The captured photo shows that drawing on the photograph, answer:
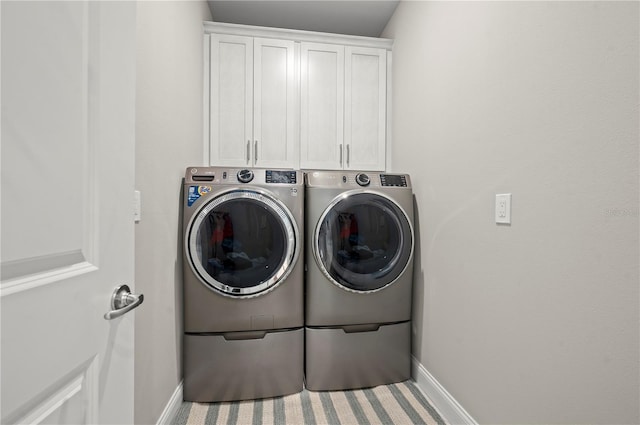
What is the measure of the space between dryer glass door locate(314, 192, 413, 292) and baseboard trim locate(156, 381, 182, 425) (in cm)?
102

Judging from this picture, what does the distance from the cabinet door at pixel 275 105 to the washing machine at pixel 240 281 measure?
1.65 feet

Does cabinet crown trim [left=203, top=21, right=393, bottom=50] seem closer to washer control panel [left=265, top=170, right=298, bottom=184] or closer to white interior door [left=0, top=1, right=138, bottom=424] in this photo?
washer control panel [left=265, top=170, right=298, bottom=184]

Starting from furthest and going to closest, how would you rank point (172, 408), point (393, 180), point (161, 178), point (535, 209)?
point (393, 180)
point (172, 408)
point (161, 178)
point (535, 209)

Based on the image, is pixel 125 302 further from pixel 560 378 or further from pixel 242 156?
pixel 242 156

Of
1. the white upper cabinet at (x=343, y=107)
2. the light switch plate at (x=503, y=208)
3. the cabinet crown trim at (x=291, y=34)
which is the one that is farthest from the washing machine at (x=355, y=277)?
the cabinet crown trim at (x=291, y=34)

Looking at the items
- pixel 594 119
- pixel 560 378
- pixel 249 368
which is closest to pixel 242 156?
pixel 249 368

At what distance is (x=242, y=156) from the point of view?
2277 mm

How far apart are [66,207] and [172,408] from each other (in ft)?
4.97

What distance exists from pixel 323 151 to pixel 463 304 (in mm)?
1415

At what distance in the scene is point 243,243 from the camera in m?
1.78

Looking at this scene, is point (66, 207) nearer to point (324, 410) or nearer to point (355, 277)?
point (355, 277)

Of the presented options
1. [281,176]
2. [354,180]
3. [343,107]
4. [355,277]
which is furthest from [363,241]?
[343,107]

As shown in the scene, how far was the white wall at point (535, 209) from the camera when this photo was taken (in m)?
0.86

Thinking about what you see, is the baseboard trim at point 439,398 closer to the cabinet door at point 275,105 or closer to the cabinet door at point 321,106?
the cabinet door at point 321,106
